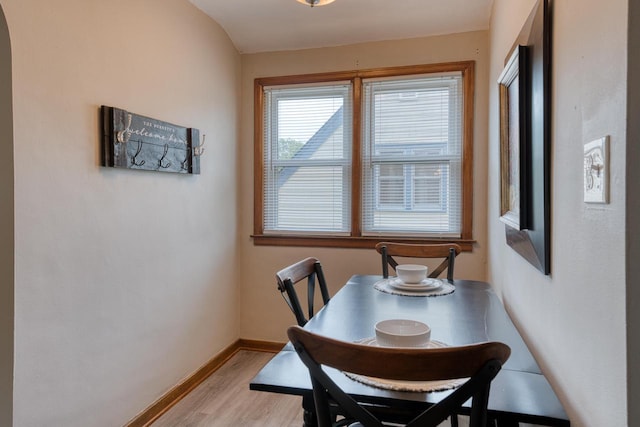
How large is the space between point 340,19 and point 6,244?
2355 millimetres

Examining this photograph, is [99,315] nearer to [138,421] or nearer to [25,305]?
[25,305]

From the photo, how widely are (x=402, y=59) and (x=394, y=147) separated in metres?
0.65

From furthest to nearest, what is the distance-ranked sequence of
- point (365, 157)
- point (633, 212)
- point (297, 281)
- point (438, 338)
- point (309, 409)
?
point (365, 157) < point (297, 281) < point (438, 338) < point (309, 409) < point (633, 212)

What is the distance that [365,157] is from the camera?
3064 millimetres

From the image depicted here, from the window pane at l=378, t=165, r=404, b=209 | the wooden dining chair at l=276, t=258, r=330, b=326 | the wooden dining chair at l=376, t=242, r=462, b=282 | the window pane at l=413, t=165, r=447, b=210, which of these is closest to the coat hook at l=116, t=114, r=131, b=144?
the wooden dining chair at l=276, t=258, r=330, b=326

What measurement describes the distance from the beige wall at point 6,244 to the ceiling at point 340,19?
5.04 ft

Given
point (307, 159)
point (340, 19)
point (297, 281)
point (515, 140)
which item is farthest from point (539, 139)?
point (307, 159)

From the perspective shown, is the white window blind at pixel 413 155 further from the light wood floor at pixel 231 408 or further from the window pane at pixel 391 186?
the light wood floor at pixel 231 408

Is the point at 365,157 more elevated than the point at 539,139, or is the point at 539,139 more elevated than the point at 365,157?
the point at 365,157

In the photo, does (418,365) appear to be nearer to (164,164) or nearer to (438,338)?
(438,338)

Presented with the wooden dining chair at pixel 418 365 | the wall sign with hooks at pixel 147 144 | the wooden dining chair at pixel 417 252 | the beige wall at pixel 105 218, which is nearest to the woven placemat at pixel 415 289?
the wooden dining chair at pixel 417 252

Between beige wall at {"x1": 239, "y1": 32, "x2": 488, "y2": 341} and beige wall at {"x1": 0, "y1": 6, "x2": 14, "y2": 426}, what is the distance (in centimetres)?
Result: 189

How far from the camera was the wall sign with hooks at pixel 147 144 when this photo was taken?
1904 mm

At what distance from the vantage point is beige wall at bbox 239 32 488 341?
2846 millimetres
